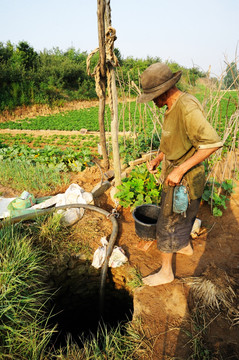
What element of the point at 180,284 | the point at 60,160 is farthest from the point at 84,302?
the point at 60,160

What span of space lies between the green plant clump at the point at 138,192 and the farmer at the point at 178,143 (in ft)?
3.40

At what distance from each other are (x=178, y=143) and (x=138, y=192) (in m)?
1.60

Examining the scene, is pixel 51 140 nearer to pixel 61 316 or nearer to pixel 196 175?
pixel 61 316

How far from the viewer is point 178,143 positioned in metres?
1.77

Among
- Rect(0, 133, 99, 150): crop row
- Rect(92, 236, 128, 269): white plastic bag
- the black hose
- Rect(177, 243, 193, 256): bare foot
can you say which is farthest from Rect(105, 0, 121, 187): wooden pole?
Rect(0, 133, 99, 150): crop row

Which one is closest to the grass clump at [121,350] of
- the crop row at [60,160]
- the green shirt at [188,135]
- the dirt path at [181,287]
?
the dirt path at [181,287]

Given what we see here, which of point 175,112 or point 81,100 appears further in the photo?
point 81,100

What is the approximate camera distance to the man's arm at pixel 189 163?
1.55 meters

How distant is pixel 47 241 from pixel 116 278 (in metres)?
0.96

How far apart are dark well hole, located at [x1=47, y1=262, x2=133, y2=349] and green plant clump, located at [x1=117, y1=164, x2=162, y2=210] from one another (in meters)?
0.98

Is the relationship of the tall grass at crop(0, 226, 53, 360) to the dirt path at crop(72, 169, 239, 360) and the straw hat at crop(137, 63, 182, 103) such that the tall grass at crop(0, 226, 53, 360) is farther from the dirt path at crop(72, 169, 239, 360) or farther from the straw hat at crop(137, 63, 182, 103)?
the straw hat at crop(137, 63, 182, 103)

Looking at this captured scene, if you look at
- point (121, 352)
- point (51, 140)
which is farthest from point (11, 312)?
point (51, 140)

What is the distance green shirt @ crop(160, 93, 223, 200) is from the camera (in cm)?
151

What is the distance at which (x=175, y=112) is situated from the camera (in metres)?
1.66
